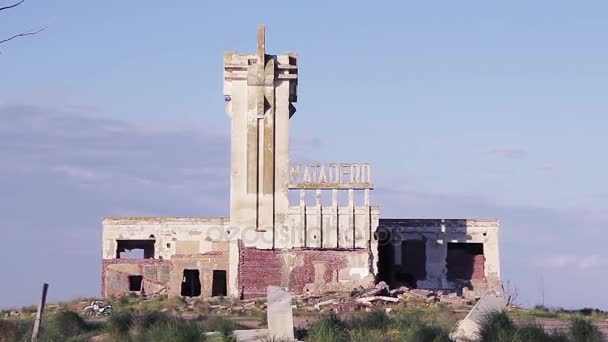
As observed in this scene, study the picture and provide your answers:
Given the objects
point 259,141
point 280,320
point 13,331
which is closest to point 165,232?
point 259,141

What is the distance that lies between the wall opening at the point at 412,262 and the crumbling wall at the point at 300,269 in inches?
234

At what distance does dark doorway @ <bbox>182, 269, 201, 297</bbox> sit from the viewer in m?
48.2

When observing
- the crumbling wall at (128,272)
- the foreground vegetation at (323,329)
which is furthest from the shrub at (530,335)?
the crumbling wall at (128,272)

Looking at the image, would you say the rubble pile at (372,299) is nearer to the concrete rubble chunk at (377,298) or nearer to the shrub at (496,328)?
the concrete rubble chunk at (377,298)

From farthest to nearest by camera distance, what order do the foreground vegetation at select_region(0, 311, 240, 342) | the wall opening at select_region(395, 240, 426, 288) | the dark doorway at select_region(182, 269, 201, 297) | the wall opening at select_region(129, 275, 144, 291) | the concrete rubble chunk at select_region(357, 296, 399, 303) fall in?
the wall opening at select_region(395, 240, 426, 288) → the wall opening at select_region(129, 275, 144, 291) → the dark doorway at select_region(182, 269, 201, 297) → the concrete rubble chunk at select_region(357, 296, 399, 303) → the foreground vegetation at select_region(0, 311, 240, 342)

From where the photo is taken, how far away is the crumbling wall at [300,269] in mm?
45125

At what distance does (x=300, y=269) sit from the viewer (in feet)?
149

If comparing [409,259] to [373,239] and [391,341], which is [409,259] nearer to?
[373,239]

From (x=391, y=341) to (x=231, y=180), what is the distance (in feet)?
88.1

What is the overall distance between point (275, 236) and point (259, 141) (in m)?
4.23

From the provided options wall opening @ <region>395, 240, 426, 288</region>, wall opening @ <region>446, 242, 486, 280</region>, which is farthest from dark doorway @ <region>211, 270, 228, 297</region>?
wall opening @ <region>446, 242, 486, 280</region>

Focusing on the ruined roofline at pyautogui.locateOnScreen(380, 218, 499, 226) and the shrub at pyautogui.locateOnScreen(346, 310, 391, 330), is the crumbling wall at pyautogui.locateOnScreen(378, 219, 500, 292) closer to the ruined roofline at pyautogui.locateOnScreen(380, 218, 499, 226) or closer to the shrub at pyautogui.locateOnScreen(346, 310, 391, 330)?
the ruined roofline at pyautogui.locateOnScreen(380, 218, 499, 226)

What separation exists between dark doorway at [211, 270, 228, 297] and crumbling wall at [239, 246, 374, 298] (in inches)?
91.3

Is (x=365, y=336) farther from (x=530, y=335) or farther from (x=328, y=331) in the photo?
(x=530, y=335)
